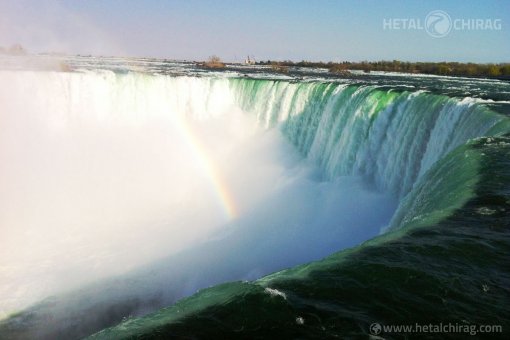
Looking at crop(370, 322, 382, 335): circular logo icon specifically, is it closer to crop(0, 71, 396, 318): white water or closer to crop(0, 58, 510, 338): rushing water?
crop(0, 58, 510, 338): rushing water

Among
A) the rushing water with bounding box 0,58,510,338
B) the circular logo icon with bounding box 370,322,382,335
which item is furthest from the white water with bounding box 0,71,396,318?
the circular logo icon with bounding box 370,322,382,335

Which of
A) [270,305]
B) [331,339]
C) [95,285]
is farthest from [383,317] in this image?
[95,285]

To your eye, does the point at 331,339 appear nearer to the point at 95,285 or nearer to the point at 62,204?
the point at 95,285

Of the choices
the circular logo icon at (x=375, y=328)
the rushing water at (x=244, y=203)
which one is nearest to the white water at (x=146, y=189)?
the rushing water at (x=244, y=203)

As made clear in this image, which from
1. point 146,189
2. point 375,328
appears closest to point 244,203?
point 146,189

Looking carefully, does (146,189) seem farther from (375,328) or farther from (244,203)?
(375,328)

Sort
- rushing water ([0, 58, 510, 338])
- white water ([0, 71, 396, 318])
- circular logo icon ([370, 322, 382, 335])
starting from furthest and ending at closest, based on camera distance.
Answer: white water ([0, 71, 396, 318]) < rushing water ([0, 58, 510, 338]) < circular logo icon ([370, 322, 382, 335])

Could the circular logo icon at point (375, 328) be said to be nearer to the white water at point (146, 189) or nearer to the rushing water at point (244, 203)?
the rushing water at point (244, 203)
